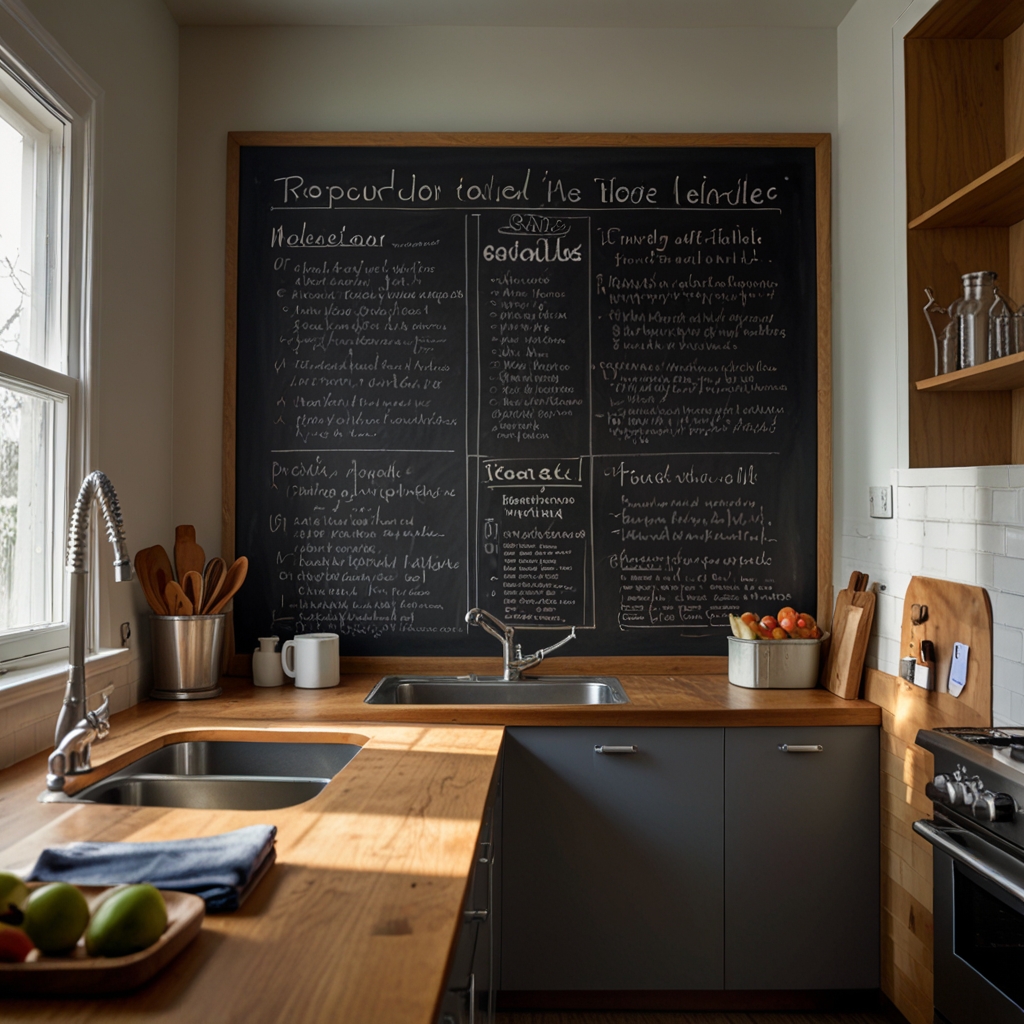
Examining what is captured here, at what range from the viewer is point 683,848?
7.80 feet

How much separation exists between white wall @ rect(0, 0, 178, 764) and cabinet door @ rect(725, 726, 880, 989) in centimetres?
170

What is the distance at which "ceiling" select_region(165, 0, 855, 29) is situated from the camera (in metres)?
2.75

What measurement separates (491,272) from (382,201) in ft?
1.37

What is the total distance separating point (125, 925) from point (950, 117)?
260cm

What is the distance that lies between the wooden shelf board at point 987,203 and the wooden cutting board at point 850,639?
1000 mm

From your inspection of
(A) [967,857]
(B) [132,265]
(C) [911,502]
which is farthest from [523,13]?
(A) [967,857]

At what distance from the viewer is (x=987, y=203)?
2168 mm

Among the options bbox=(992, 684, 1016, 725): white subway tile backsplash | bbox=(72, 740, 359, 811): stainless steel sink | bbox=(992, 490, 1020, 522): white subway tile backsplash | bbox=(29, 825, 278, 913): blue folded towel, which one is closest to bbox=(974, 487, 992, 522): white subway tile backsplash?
bbox=(992, 490, 1020, 522): white subway tile backsplash

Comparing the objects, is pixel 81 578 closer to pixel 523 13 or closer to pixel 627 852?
pixel 627 852

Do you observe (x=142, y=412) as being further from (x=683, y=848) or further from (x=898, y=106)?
(x=898, y=106)

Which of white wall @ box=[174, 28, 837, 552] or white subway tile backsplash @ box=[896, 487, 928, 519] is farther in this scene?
white wall @ box=[174, 28, 837, 552]

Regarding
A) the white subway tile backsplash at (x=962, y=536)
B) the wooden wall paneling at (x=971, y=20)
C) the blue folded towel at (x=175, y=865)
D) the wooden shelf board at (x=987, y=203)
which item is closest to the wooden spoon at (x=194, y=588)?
the blue folded towel at (x=175, y=865)

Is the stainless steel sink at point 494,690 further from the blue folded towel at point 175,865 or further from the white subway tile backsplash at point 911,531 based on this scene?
the blue folded towel at point 175,865

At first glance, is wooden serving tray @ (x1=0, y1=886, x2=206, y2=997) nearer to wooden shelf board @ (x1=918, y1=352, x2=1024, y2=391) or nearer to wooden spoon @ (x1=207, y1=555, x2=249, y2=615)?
wooden spoon @ (x1=207, y1=555, x2=249, y2=615)
